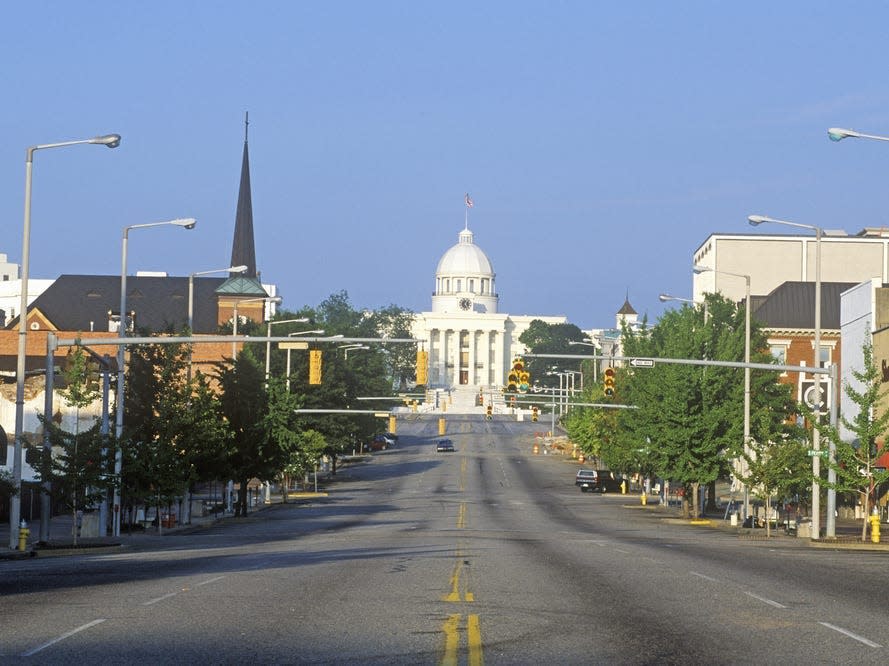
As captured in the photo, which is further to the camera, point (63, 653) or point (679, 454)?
point (679, 454)

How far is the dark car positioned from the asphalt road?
1904 inches

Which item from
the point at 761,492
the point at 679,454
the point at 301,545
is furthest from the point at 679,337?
the point at 301,545

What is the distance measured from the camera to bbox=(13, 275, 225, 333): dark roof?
171125 millimetres

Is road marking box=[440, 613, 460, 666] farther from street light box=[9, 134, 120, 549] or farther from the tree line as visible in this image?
the tree line

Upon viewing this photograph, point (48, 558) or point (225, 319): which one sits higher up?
point (225, 319)

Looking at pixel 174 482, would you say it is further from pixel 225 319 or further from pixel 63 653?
pixel 225 319

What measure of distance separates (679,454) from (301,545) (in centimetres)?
2951

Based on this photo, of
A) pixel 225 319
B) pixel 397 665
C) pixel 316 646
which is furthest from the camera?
pixel 225 319

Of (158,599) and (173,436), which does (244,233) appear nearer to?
(173,436)

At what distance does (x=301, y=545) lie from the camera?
129ft

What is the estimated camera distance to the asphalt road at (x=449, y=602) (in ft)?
48.3

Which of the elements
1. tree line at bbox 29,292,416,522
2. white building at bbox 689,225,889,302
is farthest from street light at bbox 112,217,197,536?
white building at bbox 689,225,889,302

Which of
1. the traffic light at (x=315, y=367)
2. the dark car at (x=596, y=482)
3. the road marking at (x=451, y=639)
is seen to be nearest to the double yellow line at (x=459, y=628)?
the road marking at (x=451, y=639)

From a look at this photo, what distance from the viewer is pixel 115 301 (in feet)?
573
